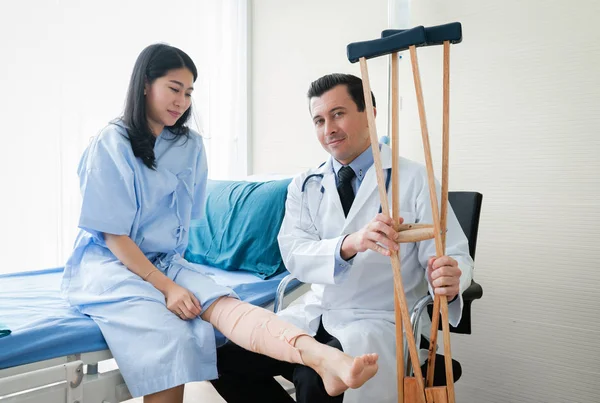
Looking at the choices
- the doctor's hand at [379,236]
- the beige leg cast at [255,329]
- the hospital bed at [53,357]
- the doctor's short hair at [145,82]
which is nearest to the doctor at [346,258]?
the doctor's hand at [379,236]

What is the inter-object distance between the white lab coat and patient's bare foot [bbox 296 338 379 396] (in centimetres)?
18

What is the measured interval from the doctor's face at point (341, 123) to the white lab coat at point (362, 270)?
9cm

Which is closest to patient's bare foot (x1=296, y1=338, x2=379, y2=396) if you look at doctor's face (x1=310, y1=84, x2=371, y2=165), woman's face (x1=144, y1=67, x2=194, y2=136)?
doctor's face (x1=310, y1=84, x2=371, y2=165)

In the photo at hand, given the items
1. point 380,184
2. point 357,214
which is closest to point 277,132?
point 357,214

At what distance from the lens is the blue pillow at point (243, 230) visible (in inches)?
81.7

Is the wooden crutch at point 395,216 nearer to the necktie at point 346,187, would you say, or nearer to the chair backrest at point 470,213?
the necktie at point 346,187

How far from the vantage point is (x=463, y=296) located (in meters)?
1.40

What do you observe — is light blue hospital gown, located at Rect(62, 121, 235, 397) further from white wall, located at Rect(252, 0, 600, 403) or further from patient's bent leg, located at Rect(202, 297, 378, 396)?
white wall, located at Rect(252, 0, 600, 403)

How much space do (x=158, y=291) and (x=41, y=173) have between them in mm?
1323

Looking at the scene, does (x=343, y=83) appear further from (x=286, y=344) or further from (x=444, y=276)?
(x=286, y=344)

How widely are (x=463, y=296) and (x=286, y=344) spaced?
522 millimetres

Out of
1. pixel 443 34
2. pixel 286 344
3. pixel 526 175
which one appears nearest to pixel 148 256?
pixel 286 344

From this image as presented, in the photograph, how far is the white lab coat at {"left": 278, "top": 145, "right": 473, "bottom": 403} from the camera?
133cm

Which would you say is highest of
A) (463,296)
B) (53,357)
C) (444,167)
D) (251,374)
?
(444,167)
